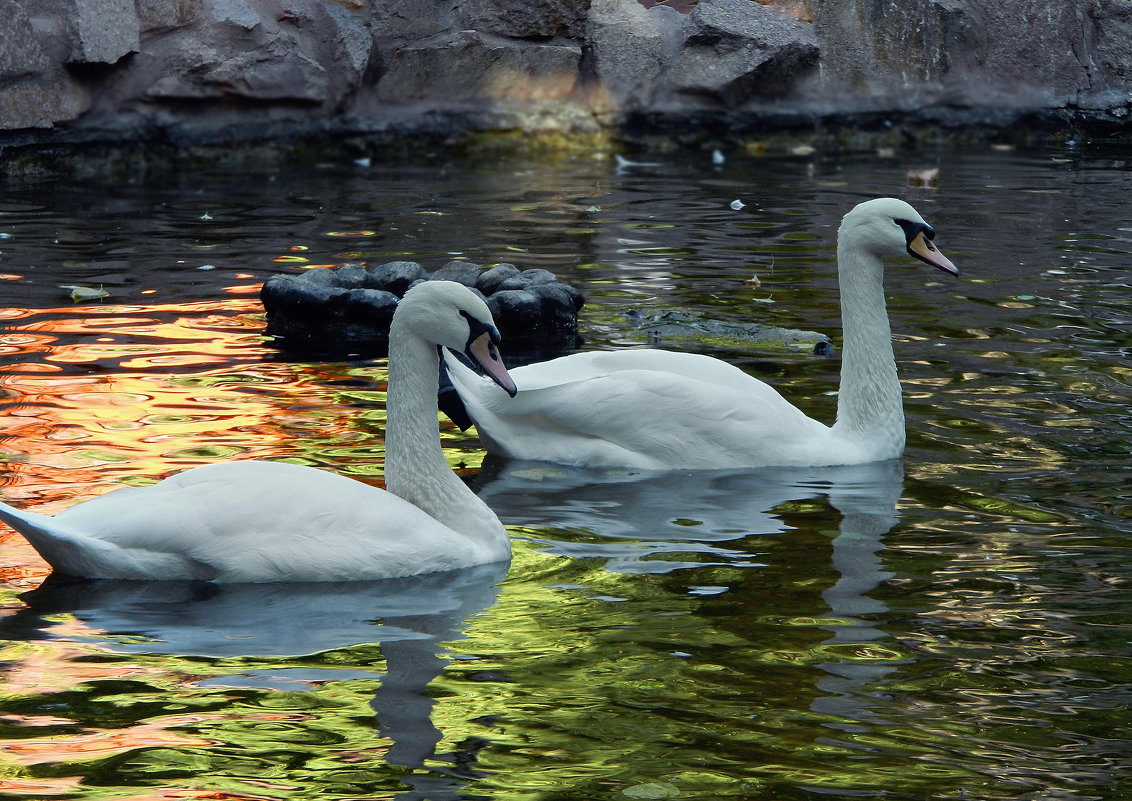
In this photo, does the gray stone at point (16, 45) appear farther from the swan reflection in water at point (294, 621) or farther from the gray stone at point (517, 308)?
the swan reflection in water at point (294, 621)

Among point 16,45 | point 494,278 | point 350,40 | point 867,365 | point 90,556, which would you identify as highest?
point 350,40

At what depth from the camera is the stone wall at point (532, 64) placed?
1480cm

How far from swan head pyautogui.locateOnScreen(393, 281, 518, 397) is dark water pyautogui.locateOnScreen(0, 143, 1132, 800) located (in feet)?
2.24

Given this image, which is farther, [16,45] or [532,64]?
[532,64]

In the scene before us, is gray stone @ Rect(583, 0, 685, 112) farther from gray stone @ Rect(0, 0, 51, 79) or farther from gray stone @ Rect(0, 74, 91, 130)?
gray stone @ Rect(0, 0, 51, 79)

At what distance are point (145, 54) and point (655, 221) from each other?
18.1 ft

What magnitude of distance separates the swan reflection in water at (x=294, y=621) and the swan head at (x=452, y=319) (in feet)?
2.16

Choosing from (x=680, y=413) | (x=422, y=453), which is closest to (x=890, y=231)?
(x=680, y=413)

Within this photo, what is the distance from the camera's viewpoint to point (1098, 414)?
6.68 meters

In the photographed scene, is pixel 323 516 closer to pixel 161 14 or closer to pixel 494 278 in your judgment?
pixel 494 278

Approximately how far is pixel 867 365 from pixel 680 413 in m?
0.81

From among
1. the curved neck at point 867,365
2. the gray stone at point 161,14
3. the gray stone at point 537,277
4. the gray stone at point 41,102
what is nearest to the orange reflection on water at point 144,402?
the gray stone at point 537,277

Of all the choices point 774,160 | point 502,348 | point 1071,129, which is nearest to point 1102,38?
point 1071,129

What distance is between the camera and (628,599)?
463 cm
